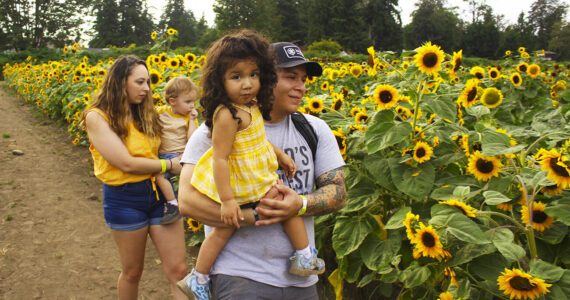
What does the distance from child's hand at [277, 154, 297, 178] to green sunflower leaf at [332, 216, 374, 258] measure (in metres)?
0.66

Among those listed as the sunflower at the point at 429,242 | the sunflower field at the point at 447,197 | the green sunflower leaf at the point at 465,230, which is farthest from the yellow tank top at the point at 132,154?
the green sunflower leaf at the point at 465,230

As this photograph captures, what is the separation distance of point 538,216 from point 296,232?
0.98 meters

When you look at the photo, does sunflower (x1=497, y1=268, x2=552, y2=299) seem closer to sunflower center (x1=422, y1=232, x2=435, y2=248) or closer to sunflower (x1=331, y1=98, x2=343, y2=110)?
sunflower center (x1=422, y1=232, x2=435, y2=248)

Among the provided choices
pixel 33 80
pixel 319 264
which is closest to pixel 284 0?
pixel 33 80

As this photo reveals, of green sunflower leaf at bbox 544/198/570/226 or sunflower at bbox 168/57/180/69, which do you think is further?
sunflower at bbox 168/57/180/69

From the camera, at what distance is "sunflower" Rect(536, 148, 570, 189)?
149cm

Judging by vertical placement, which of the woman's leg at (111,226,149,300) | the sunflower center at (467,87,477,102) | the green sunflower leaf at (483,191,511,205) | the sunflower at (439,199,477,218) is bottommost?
the woman's leg at (111,226,149,300)

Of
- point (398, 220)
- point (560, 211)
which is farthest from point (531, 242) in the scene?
point (398, 220)

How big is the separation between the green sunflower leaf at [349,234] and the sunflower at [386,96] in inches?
24.8

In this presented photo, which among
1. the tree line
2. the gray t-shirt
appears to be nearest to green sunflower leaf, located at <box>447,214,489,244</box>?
the gray t-shirt

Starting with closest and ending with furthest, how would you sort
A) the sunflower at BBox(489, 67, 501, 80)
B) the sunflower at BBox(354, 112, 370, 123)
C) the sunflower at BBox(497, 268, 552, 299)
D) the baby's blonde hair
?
the sunflower at BBox(497, 268, 552, 299) < the sunflower at BBox(354, 112, 370, 123) < the baby's blonde hair < the sunflower at BBox(489, 67, 501, 80)

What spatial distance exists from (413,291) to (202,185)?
1.27 m

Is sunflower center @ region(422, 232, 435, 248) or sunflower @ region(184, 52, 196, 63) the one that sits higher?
sunflower @ region(184, 52, 196, 63)

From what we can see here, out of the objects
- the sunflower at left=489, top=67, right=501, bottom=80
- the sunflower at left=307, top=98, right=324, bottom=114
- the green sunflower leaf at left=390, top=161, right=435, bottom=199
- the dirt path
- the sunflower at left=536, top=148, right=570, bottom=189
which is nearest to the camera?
the sunflower at left=536, top=148, right=570, bottom=189
